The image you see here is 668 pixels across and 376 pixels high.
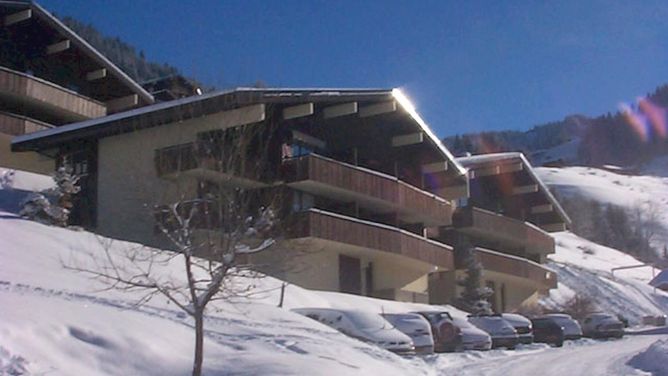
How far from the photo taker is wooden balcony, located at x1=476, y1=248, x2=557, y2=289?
4403 cm

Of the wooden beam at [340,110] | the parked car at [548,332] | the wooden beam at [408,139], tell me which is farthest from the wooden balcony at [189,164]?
the parked car at [548,332]

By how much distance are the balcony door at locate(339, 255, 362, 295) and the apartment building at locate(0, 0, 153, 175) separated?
10878 mm

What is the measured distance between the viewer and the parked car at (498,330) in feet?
92.4

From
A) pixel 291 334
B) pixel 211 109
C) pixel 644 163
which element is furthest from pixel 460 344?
pixel 644 163

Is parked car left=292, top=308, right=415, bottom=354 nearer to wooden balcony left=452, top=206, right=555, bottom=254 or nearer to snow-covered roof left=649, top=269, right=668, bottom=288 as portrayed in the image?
wooden balcony left=452, top=206, right=555, bottom=254

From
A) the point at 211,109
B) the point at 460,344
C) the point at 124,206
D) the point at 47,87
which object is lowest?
the point at 460,344

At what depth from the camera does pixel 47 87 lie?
37094 millimetres

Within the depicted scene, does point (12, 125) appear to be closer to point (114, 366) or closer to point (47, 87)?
point (47, 87)

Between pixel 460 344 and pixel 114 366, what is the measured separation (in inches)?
557

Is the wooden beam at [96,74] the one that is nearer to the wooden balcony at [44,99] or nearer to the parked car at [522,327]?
the wooden balcony at [44,99]

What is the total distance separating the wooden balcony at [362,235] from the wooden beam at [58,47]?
14.6 m

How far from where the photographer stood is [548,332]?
33062mm

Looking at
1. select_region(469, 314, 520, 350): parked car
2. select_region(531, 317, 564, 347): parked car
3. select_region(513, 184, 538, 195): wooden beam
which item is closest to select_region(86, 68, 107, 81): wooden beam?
select_region(469, 314, 520, 350): parked car

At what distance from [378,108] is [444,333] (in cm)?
999
